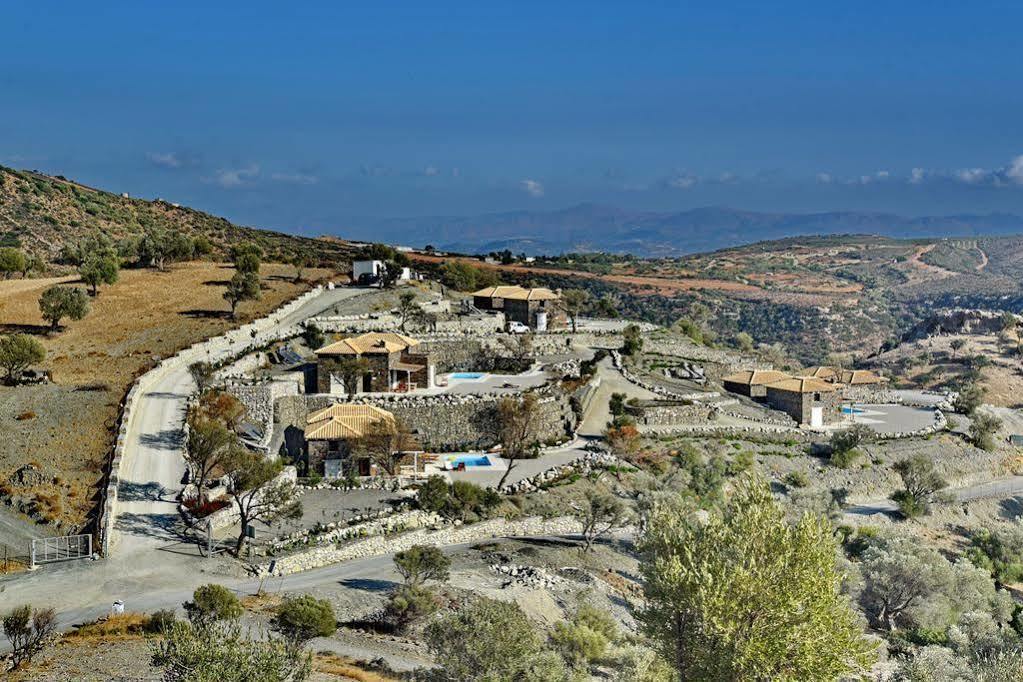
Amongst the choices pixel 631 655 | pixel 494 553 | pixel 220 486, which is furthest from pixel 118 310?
pixel 631 655

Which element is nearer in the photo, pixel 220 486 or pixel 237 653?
pixel 237 653

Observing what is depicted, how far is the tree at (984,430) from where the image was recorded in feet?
147

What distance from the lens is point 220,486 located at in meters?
27.5

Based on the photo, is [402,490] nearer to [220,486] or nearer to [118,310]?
[220,486]

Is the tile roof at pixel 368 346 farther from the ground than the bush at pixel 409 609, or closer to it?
farther from the ground

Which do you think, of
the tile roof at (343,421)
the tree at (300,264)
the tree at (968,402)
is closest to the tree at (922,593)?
the tile roof at (343,421)

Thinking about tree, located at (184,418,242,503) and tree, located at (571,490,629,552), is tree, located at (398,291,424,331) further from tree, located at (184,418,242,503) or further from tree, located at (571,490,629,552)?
tree, located at (571,490,629,552)

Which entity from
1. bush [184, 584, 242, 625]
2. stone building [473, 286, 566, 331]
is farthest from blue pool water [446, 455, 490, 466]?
stone building [473, 286, 566, 331]

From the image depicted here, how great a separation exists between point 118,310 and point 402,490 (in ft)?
77.2

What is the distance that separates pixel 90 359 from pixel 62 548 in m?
15.5

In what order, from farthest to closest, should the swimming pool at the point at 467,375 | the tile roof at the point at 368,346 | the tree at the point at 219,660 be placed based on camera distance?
the swimming pool at the point at 467,375, the tile roof at the point at 368,346, the tree at the point at 219,660

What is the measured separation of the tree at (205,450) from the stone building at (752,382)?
89.1ft

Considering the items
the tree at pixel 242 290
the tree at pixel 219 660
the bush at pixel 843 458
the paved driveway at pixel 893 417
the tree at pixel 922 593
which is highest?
the tree at pixel 242 290

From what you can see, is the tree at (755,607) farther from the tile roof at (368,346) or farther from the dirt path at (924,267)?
the dirt path at (924,267)
